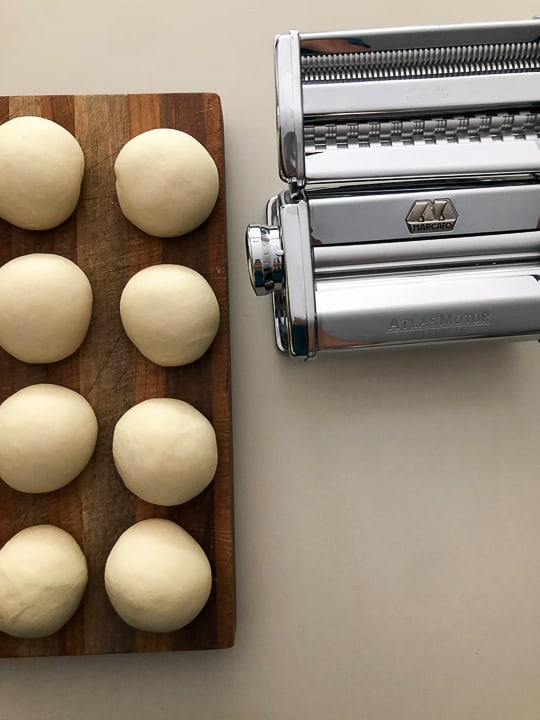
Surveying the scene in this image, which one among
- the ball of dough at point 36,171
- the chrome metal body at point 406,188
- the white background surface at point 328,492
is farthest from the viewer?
the white background surface at point 328,492

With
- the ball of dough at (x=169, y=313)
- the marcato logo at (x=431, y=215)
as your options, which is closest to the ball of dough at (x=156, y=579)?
the ball of dough at (x=169, y=313)

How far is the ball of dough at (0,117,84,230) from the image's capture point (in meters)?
0.72

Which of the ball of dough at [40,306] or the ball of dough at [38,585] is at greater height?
the ball of dough at [40,306]

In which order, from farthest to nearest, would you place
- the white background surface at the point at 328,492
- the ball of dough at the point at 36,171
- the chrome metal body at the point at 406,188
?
the white background surface at the point at 328,492, the ball of dough at the point at 36,171, the chrome metal body at the point at 406,188

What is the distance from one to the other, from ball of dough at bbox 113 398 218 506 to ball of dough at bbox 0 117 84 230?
262mm

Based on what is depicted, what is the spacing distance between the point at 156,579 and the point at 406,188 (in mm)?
521

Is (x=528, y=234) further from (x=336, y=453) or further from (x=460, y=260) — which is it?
(x=336, y=453)

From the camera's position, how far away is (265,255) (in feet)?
2.11

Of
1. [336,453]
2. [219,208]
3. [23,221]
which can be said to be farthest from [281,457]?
[23,221]

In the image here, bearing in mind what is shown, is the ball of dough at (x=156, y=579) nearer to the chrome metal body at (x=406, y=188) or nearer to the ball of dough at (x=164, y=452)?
the ball of dough at (x=164, y=452)

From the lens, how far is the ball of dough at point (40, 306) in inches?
28.2

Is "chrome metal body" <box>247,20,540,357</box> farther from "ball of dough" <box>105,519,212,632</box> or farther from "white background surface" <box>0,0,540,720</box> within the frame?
"ball of dough" <box>105,519,212,632</box>

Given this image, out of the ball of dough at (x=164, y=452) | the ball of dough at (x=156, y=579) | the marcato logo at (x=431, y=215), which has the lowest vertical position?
the ball of dough at (x=156, y=579)

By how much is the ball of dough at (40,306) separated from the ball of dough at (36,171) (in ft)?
0.18
